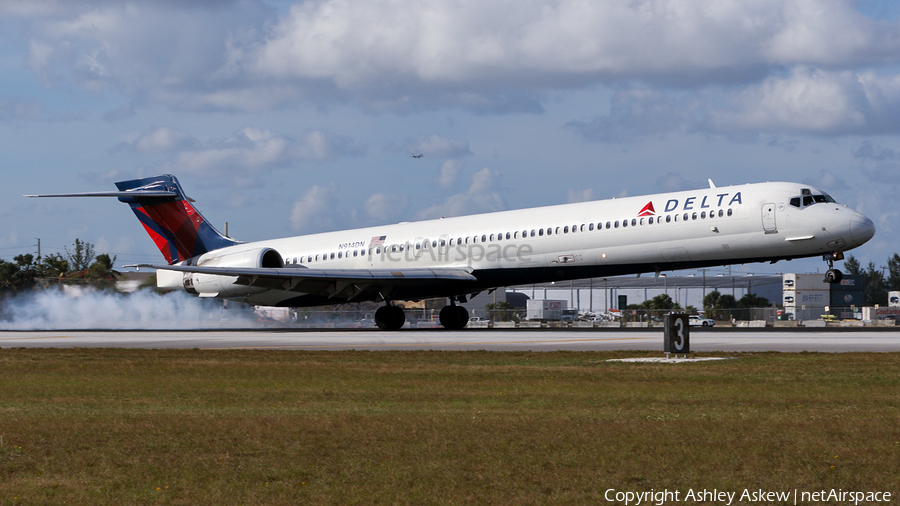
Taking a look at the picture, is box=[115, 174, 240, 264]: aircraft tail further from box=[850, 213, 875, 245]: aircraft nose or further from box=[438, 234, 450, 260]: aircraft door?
box=[850, 213, 875, 245]: aircraft nose

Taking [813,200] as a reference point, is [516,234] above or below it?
below

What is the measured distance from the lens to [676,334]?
2167 centimetres

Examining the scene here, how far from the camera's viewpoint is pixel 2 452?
9656mm

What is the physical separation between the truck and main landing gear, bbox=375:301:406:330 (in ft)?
152

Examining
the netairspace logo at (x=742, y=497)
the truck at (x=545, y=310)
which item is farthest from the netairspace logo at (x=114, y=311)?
the netairspace logo at (x=742, y=497)

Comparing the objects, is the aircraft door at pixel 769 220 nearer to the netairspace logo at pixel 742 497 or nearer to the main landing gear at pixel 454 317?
the main landing gear at pixel 454 317

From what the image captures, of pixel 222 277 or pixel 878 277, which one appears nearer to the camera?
pixel 222 277

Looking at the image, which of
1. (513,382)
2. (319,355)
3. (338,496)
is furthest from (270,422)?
(319,355)

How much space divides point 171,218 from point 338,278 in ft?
42.2

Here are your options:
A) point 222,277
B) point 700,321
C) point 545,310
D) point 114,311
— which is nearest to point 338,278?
point 222,277

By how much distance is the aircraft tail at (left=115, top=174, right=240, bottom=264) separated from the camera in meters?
47.5

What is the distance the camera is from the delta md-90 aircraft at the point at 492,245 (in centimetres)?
3322

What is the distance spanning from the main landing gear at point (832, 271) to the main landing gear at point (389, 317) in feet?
60.2

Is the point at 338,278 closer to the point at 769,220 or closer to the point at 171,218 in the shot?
the point at 171,218
